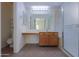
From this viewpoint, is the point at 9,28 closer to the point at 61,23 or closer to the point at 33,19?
the point at 33,19

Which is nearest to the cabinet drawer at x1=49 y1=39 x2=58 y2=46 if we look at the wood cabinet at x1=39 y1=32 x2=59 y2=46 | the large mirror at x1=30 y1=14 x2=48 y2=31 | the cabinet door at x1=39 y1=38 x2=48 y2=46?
the wood cabinet at x1=39 y1=32 x2=59 y2=46

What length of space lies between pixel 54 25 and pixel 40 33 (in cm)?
68

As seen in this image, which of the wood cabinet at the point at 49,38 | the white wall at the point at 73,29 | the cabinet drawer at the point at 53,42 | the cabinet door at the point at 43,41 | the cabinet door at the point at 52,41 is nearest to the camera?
the white wall at the point at 73,29

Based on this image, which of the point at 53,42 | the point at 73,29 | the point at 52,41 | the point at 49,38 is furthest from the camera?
the point at 49,38

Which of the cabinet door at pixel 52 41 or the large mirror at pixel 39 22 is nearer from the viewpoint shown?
the large mirror at pixel 39 22

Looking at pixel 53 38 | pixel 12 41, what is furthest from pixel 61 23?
pixel 12 41

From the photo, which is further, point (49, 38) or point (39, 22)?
point (49, 38)

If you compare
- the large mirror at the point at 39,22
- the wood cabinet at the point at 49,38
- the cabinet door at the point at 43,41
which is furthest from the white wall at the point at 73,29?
the wood cabinet at the point at 49,38

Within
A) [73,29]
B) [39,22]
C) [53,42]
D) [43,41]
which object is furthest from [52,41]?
[73,29]

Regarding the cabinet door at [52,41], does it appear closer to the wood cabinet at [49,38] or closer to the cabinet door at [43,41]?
the wood cabinet at [49,38]

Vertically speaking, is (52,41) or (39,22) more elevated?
(39,22)

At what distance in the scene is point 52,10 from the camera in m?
5.00

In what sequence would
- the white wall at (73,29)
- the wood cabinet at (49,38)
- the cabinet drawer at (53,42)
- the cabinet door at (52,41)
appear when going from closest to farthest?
1. the white wall at (73,29)
2. the cabinet drawer at (53,42)
3. the cabinet door at (52,41)
4. the wood cabinet at (49,38)

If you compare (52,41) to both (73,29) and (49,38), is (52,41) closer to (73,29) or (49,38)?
(49,38)
